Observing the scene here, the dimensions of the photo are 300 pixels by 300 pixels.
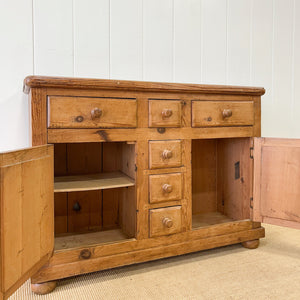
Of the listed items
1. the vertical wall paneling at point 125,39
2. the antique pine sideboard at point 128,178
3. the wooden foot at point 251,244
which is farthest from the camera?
the vertical wall paneling at point 125,39

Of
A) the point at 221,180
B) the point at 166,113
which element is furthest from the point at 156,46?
the point at 221,180

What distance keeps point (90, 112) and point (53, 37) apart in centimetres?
69

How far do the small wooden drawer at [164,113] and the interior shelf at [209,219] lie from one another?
63 centimetres

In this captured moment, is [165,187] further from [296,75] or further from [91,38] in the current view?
[296,75]

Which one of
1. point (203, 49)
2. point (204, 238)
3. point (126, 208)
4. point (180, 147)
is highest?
point (203, 49)

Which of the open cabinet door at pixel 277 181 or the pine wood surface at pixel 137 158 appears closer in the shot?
the pine wood surface at pixel 137 158

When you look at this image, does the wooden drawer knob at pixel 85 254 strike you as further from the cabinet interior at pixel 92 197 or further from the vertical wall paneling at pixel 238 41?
the vertical wall paneling at pixel 238 41

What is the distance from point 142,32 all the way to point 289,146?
1.11 m

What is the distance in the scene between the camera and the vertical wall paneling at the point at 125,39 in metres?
1.76

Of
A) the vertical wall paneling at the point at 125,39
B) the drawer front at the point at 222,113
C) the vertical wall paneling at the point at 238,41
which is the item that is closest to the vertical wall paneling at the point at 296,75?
the vertical wall paneling at the point at 238,41

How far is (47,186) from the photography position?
3.53 feet

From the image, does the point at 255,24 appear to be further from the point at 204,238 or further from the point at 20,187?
the point at 20,187

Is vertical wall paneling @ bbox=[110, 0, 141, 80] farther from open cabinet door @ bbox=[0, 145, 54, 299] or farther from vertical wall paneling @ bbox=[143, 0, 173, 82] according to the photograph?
open cabinet door @ bbox=[0, 145, 54, 299]

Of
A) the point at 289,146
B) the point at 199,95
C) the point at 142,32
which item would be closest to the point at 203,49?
the point at 142,32
